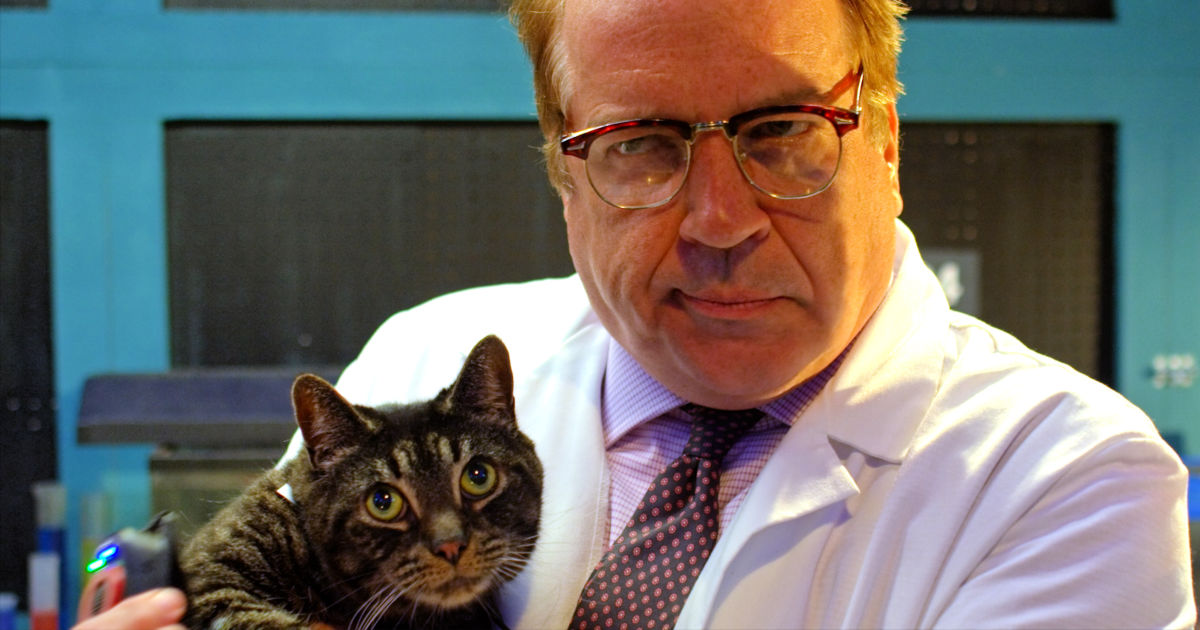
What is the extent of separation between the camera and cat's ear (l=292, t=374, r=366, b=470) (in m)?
0.87

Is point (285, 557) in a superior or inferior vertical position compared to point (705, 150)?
inferior

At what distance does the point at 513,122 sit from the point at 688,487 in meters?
1.83

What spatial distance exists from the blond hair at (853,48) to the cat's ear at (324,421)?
47 centimetres

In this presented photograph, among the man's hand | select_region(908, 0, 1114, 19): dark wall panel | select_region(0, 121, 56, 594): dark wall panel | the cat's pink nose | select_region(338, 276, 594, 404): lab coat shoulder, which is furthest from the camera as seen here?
select_region(908, 0, 1114, 19): dark wall panel

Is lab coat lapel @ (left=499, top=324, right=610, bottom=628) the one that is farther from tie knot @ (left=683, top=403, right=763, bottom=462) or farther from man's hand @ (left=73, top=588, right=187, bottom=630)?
man's hand @ (left=73, top=588, right=187, bottom=630)

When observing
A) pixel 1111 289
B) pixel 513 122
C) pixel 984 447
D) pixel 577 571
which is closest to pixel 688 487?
pixel 577 571

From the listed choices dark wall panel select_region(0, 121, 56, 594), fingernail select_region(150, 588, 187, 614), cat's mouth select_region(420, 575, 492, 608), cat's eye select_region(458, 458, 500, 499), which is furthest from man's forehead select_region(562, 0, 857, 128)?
dark wall panel select_region(0, 121, 56, 594)

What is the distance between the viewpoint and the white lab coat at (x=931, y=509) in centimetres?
98

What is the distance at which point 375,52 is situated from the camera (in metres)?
2.66

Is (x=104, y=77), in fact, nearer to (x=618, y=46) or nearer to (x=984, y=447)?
(x=618, y=46)

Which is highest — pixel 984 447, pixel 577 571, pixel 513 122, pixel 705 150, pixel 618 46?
pixel 513 122

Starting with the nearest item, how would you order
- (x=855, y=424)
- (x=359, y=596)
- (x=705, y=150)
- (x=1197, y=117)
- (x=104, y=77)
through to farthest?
1. (x=359, y=596)
2. (x=705, y=150)
3. (x=855, y=424)
4. (x=104, y=77)
5. (x=1197, y=117)

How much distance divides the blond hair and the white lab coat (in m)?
0.28

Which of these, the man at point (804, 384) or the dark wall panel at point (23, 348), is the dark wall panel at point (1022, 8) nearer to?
the man at point (804, 384)
